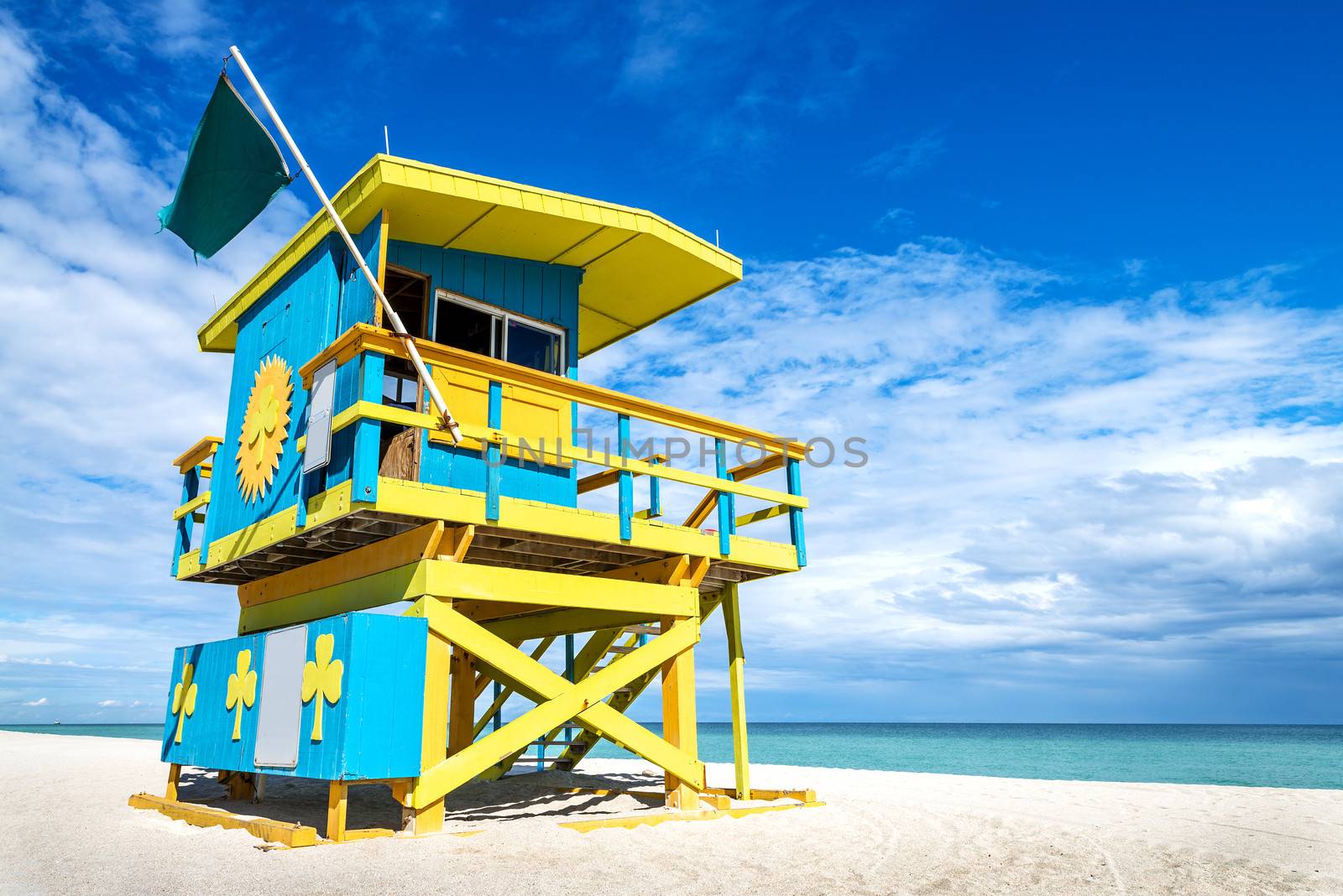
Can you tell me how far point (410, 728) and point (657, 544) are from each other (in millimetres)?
2996

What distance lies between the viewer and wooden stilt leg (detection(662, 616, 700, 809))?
903 cm

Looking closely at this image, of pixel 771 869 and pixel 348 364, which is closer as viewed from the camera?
pixel 771 869

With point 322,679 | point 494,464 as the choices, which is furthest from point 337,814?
point 494,464

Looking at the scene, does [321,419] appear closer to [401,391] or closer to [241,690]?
[401,391]

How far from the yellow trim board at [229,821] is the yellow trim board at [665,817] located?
213 cm

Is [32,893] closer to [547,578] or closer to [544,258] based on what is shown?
[547,578]

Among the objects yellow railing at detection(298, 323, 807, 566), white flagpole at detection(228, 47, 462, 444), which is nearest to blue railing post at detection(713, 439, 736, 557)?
yellow railing at detection(298, 323, 807, 566)

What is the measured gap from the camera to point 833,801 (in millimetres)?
10961

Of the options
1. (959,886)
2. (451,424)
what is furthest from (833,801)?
(451,424)

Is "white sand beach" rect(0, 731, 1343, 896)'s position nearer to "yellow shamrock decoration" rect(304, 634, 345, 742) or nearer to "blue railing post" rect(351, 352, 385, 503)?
"yellow shamrock decoration" rect(304, 634, 345, 742)

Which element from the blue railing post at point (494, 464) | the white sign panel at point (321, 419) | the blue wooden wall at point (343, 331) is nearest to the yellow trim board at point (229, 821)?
the blue wooden wall at point (343, 331)

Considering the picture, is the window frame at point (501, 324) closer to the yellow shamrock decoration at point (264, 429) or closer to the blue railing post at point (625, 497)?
the blue railing post at point (625, 497)

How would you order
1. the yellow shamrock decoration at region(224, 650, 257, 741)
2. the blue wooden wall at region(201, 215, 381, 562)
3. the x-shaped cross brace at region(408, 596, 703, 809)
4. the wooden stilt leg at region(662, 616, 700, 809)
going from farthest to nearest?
the wooden stilt leg at region(662, 616, 700, 809)
the blue wooden wall at region(201, 215, 381, 562)
the yellow shamrock decoration at region(224, 650, 257, 741)
the x-shaped cross brace at region(408, 596, 703, 809)

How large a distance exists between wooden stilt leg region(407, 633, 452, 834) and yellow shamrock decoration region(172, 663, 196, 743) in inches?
173
